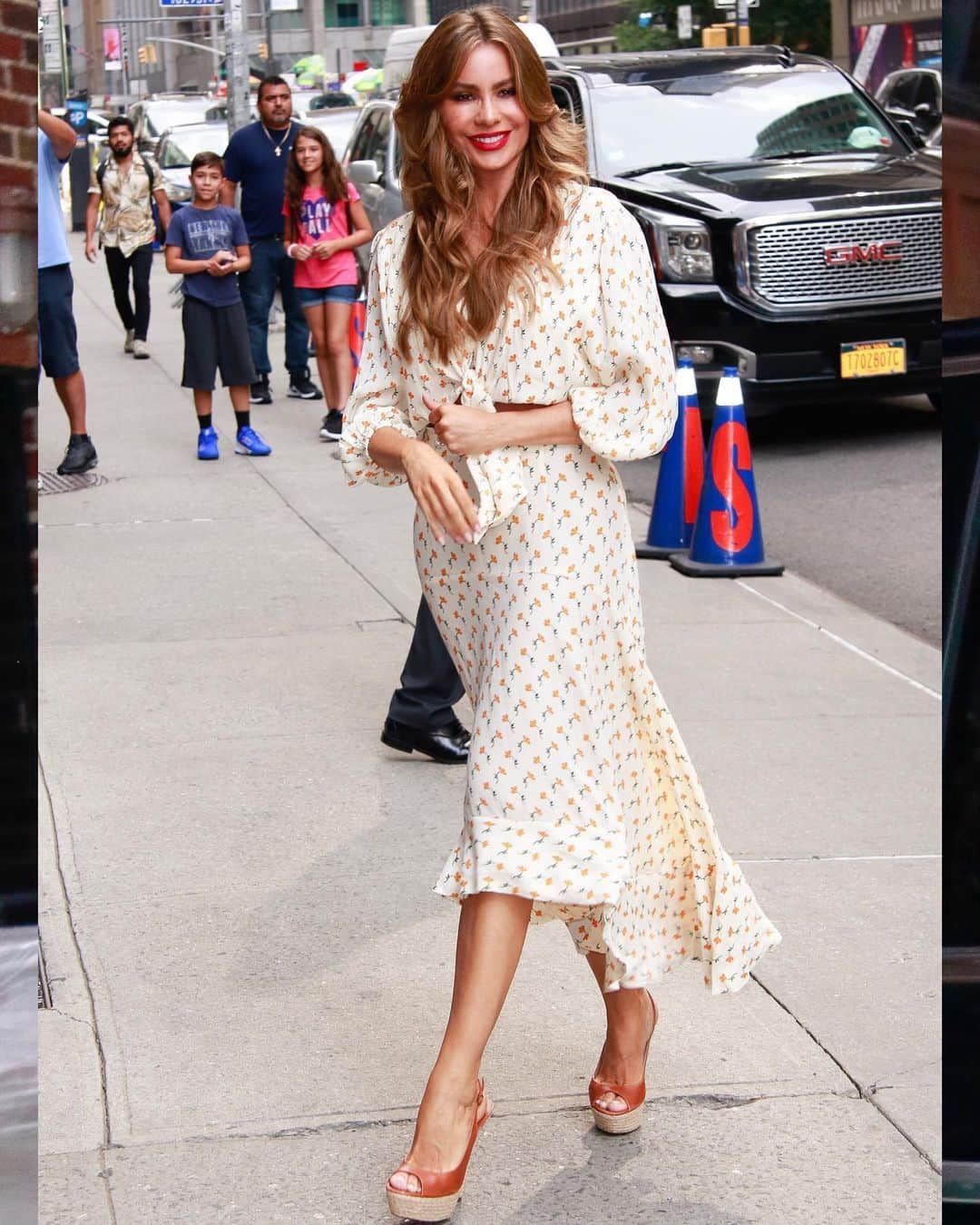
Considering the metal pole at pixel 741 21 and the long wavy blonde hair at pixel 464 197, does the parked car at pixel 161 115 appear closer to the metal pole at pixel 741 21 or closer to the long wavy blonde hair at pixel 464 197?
the metal pole at pixel 741 21

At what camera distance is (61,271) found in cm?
891

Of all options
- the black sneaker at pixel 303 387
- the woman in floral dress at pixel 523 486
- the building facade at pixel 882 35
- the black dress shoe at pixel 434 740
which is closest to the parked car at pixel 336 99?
the building facade at pixel 882 35

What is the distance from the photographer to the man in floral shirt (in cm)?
1527

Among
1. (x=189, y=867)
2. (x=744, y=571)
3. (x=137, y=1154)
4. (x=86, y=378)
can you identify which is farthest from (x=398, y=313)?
(x=86, y=378)

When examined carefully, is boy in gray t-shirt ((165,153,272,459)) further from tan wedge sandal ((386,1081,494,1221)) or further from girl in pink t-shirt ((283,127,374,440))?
tan wedge sandal ((386,1081,494,1221))

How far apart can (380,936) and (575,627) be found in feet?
4.57

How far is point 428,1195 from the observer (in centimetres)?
296

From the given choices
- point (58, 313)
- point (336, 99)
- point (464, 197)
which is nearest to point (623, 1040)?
point (464, 197)

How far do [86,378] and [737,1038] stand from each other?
11936 mm

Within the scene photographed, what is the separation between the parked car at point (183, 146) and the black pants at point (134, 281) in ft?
39.3

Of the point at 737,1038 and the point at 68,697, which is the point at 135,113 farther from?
the point at 737,1038

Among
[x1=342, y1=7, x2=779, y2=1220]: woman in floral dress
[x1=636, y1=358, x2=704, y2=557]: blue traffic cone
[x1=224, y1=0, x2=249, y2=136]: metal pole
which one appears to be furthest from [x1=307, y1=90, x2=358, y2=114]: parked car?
[x1=342, y1=7, x2=779, y2=1220]: woman in floral dress

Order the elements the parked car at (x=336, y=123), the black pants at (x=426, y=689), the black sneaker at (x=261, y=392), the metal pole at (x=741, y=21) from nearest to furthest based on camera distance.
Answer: the black pants at (x=426, y=689), the black sneaker at (x=261, y=392), the parked car at (x=336, y=123), the metal pole at (x=741, y=21)

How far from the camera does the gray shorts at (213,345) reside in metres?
10.6
